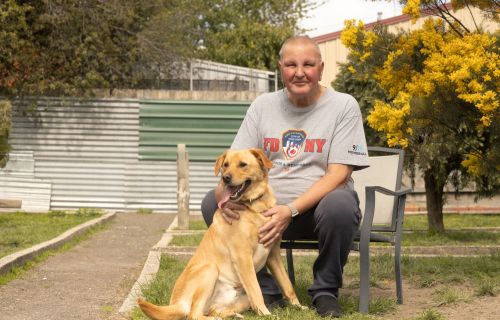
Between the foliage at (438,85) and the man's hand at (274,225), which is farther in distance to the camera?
the foliage at (438,85)

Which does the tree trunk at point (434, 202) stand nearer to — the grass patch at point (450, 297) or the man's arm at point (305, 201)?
the grass patch at point (450, 297)

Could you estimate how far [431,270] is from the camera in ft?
20.5

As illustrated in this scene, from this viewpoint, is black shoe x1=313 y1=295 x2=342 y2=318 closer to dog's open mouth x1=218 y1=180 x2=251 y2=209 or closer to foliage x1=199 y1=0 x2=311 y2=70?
dog's open mouth x1=218 y1=180 x2=251 y2=209

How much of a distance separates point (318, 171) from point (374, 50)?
3672mm

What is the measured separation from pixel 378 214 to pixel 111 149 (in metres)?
11.3

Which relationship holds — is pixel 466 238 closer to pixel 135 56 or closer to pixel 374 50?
pixel 374 50

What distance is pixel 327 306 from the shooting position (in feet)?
15.1

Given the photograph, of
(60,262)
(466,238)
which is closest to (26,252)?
(60,262)

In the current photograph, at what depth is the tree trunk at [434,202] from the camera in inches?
432

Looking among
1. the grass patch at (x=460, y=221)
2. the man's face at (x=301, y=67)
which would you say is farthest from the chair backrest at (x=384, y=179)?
the grass patch at (x=460, y=221)

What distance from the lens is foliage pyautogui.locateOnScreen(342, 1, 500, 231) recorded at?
6.53 metres

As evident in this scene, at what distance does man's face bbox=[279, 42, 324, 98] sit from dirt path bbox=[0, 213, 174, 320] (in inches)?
74.4

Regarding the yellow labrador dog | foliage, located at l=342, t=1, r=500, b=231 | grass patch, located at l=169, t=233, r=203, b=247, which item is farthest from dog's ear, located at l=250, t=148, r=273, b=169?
grass patch, located at l=169, t=233, r=203, b=247

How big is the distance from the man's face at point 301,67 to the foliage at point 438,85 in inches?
80.0
